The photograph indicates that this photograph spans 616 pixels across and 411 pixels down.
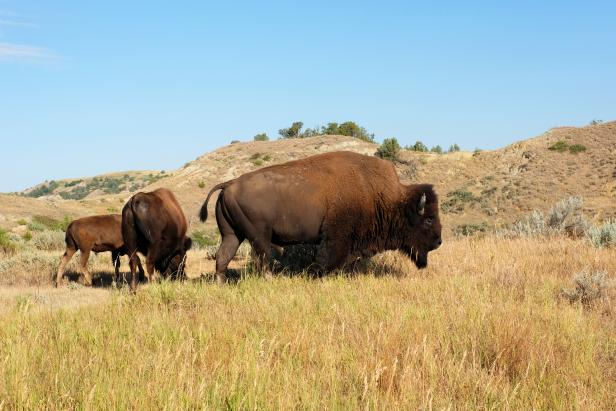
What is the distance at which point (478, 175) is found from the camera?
162ft

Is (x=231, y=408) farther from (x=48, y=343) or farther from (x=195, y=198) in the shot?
(x=195, y=198)

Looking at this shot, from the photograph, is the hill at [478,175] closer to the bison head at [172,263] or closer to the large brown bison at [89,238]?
the large brown bison at [89,238]

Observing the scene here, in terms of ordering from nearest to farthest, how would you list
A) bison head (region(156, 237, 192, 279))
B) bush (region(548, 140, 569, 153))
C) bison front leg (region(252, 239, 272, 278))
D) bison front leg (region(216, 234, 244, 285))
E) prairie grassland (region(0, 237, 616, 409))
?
prairie grassland (region(0, 237, 616, 409)) → bison front leg (region(252, 239, 272, 278)) → bison front leg (region(216, 234, 244, 285)) → bison head (region(156, 237, 192, 279)) → bush (region(548, 140, 569, 153))

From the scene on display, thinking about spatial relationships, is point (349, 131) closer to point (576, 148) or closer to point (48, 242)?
point (576, 148)

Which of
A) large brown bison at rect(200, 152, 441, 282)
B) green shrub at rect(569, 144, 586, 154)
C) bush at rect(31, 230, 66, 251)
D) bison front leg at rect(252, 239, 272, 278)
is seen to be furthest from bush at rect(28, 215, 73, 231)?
green shrub at rect(569, 144, 586, 154)

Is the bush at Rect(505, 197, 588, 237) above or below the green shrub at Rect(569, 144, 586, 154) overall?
below

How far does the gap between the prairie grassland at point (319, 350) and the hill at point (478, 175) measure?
88.4ft

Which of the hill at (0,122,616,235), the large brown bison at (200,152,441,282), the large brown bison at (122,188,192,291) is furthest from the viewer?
the hill at (0,122,616,235)

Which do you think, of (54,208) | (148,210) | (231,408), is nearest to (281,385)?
(231,408)

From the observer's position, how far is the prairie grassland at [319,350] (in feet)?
9.57

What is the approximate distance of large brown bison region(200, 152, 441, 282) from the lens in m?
7.77

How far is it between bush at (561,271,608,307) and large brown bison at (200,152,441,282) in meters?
2.58

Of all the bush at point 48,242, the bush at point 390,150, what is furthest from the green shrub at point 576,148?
the bush at point 48,242

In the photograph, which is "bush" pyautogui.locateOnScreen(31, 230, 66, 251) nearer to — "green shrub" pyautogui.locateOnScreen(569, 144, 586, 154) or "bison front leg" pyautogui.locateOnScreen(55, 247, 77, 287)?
"bison front leg" pyautogui.locateOnScreen(55, 247, 77, 287)
